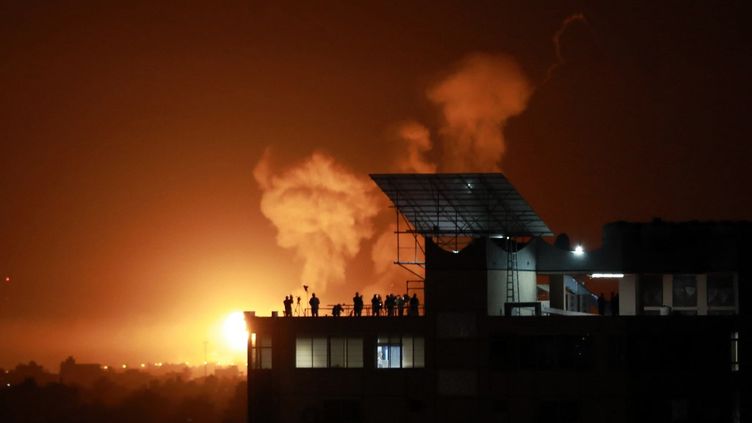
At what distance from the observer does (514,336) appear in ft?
261

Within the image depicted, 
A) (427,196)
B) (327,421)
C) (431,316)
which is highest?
(427,196)

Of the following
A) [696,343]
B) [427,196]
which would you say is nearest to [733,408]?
[696,343]

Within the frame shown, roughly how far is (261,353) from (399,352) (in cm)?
911

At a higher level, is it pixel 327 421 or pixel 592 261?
pixel 592 261

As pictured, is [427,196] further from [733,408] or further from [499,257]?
[733,408]

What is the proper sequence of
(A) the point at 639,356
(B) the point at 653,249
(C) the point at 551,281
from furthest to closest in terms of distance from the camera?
(C) the point at 551,281, (B) the point at 653,249, (A) the point at 639,356

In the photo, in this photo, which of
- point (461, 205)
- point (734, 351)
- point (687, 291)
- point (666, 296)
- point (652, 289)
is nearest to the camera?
point (734, 351)

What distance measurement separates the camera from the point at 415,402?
266ft

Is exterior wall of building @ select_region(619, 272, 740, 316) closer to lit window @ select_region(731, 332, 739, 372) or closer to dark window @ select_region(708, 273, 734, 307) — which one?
dark window @ select_region(708, 273, 734, 307)

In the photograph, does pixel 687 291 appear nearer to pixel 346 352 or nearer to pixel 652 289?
pixel 652 289

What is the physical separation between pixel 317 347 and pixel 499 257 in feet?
41.1

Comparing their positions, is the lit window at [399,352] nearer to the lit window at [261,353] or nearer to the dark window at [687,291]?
the lit window at [261,353]

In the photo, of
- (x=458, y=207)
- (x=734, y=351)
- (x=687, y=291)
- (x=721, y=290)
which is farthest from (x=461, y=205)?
(x=734, y=351)

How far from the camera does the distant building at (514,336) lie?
78.5m
